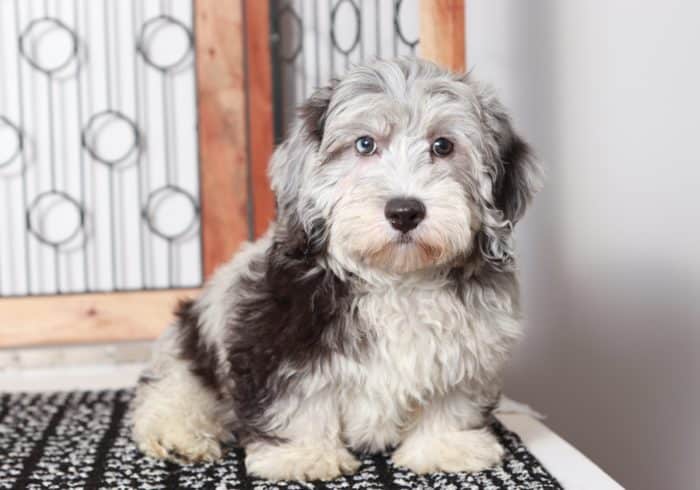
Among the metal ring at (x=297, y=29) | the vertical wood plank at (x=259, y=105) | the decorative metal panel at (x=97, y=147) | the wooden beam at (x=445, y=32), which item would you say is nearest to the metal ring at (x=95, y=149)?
the decorative metal panel at (x=97, y=147)

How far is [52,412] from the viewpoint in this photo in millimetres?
2404

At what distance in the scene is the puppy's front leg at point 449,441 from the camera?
1841 mm

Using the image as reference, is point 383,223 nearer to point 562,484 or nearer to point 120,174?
point 562,484

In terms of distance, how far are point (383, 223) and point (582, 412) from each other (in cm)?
158

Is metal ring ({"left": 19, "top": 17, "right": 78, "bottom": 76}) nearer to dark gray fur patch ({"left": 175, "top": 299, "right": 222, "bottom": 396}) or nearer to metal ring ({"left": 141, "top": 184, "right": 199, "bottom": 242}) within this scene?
metal ring ({"left": 141, "top": 184, "right": 199, "bottom": 242})

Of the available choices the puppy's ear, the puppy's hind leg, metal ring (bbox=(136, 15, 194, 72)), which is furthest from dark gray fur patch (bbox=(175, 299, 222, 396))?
metal ring (bbox=(136, 15, 194, 72))

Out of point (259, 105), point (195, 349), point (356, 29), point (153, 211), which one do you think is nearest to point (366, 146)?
point (195, 349)

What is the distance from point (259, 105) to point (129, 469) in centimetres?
137

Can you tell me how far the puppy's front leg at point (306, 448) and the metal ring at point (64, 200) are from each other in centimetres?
142

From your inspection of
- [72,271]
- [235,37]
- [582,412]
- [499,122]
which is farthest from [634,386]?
[72,271]

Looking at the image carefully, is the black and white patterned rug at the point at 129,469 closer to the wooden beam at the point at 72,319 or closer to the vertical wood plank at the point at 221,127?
the wooden beam at the point at 72,319

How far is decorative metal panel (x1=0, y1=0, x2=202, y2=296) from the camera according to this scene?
2889 millimetres

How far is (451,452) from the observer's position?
1.85 m

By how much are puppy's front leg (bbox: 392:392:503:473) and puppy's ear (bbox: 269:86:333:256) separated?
0.44 metres
